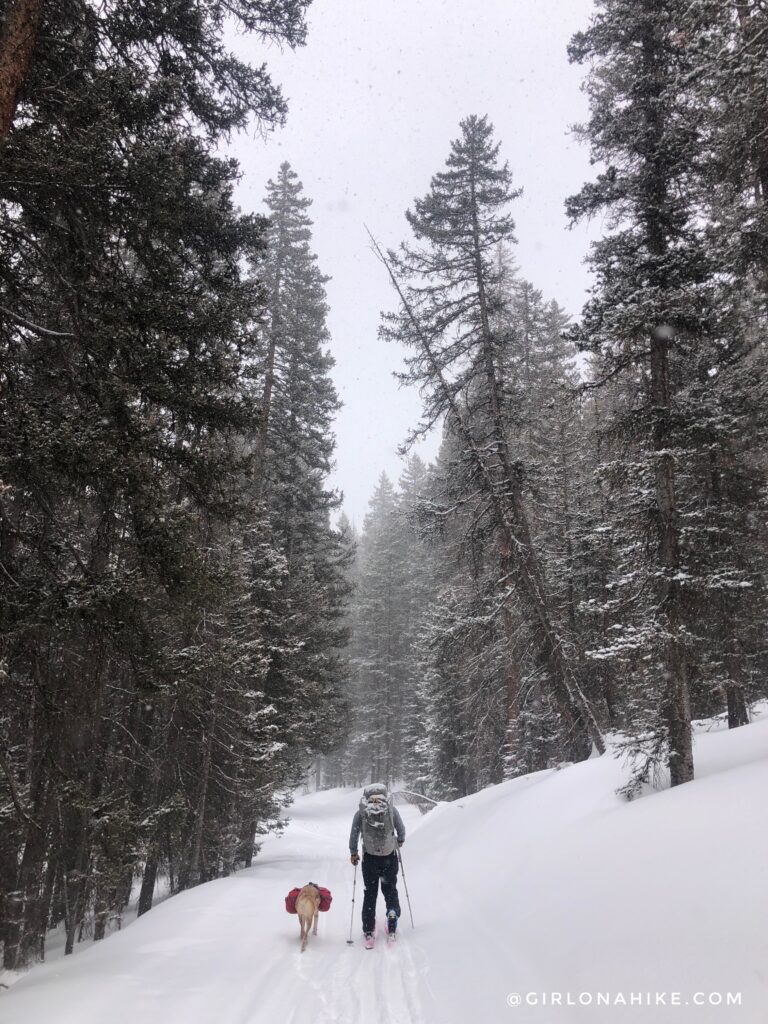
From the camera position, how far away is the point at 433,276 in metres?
15.8

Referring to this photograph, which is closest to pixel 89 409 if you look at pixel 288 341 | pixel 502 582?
pixel 502 582

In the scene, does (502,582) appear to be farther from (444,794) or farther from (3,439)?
(444,794)

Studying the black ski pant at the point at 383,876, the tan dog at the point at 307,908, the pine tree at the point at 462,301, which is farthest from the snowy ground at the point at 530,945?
the pine tree at the point at 462,301

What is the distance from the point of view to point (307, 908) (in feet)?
23.1

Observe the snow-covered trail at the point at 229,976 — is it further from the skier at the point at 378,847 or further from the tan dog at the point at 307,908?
the skier at the point at 378,847

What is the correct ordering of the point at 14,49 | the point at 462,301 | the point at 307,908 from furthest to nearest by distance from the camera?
the point at 462,301 → the point at 307,908 → the point at 14,49

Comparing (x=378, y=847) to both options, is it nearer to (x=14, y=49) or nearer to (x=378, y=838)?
(x=378, y=838)

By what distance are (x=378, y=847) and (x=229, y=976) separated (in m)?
2.44

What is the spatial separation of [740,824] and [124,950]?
7099 millimetres

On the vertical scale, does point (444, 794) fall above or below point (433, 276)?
below

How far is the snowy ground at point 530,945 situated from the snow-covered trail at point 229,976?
26mm

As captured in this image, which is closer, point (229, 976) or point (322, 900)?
point (229, 976)

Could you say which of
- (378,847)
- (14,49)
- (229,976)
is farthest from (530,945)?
(14,49)

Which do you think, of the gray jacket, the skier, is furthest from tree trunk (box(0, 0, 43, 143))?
the gray jacket
